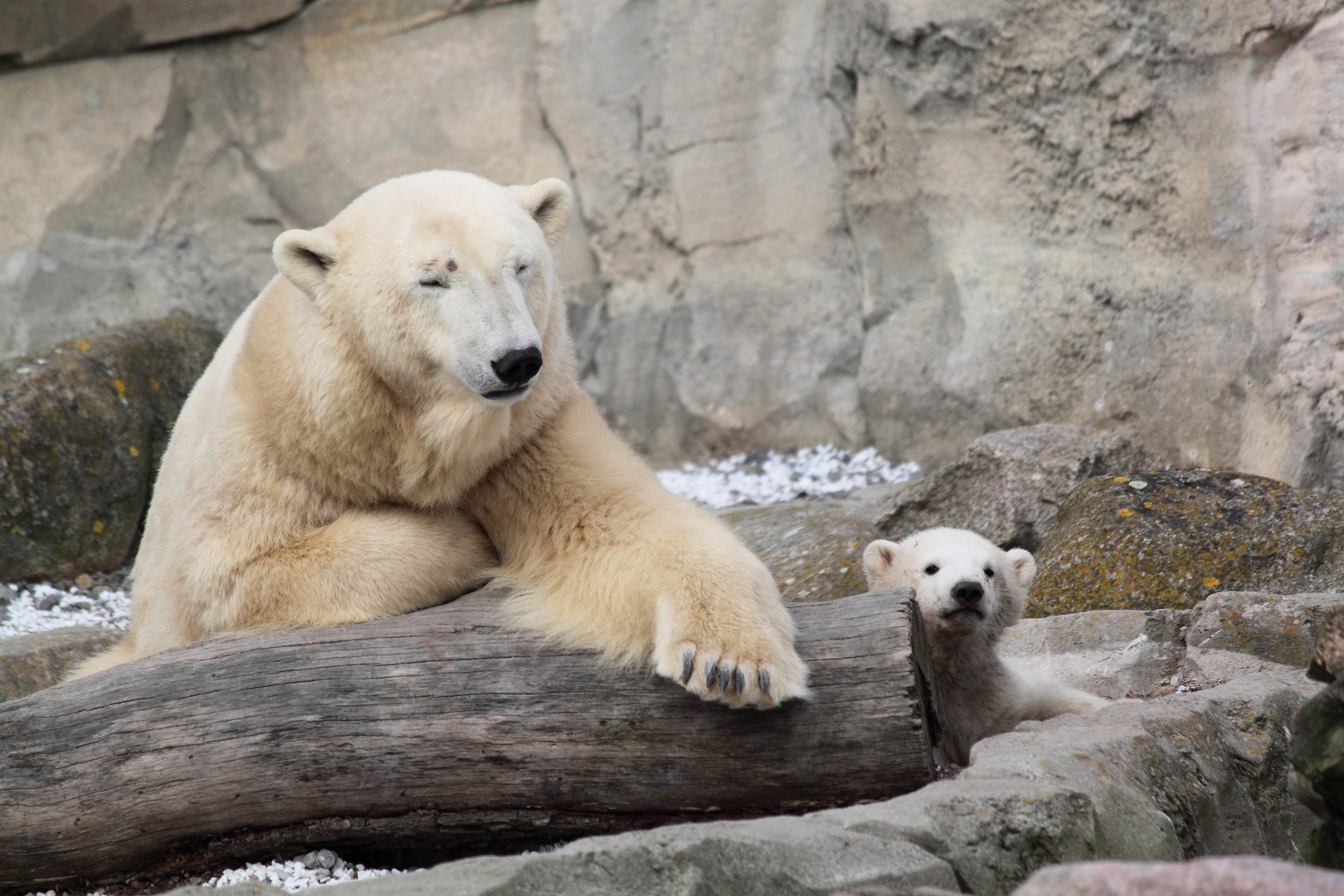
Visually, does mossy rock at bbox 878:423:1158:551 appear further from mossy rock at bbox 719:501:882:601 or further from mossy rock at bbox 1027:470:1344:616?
→ mossy rock at bbox 1027:470:1344:616

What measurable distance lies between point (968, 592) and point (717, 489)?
382 cm

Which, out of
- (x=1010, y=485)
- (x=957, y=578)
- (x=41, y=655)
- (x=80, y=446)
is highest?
(x=80, y=446)

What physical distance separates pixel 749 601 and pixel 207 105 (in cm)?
698

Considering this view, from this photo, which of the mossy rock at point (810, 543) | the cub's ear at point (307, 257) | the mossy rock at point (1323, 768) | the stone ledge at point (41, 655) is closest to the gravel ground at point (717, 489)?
the stone ledge at point (41, 655)

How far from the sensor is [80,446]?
575cm

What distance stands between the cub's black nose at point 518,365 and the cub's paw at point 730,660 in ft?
2.14

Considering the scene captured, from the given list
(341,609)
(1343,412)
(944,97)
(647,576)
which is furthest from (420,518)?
(944,97)

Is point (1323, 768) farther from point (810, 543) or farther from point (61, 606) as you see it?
point (61, 606)

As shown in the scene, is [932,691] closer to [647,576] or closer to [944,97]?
[647,576]

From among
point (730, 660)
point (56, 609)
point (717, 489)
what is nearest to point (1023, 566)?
point (730, 660)

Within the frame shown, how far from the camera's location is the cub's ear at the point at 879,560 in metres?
3.79

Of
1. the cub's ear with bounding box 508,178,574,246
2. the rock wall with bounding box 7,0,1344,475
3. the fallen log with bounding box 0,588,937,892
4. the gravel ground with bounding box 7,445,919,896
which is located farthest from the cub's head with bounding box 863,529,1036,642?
the rock wall with bounding box 7,0,1344,475

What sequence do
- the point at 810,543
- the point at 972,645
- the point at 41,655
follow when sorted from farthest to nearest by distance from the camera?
the point at 810,543
the point at 41,655
the point at 972,645

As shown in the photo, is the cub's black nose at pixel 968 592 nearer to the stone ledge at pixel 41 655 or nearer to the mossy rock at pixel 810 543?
the mossy rock at pixel 810 543
